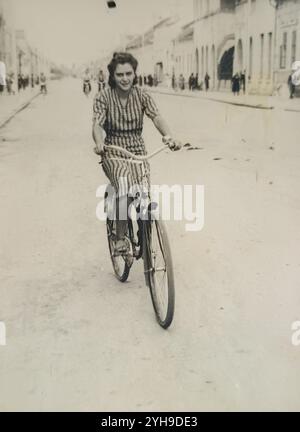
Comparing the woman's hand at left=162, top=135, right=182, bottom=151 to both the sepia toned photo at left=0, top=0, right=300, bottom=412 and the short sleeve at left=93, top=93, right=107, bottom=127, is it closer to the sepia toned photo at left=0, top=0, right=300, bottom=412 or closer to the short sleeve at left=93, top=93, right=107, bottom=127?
the sepia toned photo at left=0, top=0, right=300, bottom=412

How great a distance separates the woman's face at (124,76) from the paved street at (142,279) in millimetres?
1038

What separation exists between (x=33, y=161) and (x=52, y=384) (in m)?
3.43

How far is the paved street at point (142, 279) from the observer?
290 centimetres

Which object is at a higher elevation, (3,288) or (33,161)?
(33,161)

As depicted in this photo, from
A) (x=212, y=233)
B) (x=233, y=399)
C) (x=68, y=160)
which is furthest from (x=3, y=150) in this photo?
(x=233, y=399)

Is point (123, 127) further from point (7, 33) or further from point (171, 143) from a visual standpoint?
point (7, 33)

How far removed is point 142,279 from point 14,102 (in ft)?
7.37

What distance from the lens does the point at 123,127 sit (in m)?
3.78

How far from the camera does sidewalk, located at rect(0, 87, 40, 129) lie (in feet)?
17.0

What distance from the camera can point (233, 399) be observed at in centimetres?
280

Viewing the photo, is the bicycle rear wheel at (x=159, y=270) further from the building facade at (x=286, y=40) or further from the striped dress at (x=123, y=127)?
the building facade at (x=286, y=40)

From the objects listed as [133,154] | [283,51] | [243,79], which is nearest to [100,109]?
[133,154]

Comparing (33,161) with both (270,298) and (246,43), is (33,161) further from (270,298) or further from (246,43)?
(270,298)

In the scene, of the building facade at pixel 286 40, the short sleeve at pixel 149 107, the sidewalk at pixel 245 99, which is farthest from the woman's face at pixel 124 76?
the building facade at pixel 286 40
